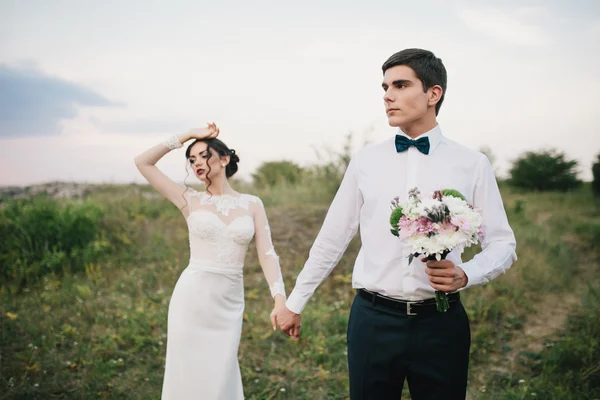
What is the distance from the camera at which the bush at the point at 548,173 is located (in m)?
19.9

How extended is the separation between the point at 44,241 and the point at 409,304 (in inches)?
365

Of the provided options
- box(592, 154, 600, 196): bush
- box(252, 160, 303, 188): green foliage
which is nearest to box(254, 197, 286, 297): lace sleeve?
box(252, 160, 303, 188): green foliage

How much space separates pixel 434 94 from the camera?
3.25 meters

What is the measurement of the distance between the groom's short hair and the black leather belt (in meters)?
1.30

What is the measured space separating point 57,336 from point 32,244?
3428mm

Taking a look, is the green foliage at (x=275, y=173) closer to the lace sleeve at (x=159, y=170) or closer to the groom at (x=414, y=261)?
the lace sleeve at (x=159, y=170)

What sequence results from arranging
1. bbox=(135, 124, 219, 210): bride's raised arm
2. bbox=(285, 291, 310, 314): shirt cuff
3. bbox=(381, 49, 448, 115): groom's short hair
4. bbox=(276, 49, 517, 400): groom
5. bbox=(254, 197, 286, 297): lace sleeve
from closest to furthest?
bbox=(276, 49, 517, 400): groom → bbox=(381, 49, 448, 115): groom's short hair → bbox=(285, 291, 310, 314): shirt cuff → bbox=(254, 197, 286, 297): lace sleeve → bbox=(135, 124, 219, 210): bride's raised arm

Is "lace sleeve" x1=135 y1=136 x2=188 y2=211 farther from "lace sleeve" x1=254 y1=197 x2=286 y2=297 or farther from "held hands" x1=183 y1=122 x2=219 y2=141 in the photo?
"lace sleeve" x1=254 y1=197 x2=286 y2=297

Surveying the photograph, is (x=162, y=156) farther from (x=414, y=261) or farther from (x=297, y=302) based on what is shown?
(x=414, y=261)

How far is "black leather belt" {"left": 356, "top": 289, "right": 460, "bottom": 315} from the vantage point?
119 inches

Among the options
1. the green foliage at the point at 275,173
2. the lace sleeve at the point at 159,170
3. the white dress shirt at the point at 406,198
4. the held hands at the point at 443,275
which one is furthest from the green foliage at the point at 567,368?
the green foliage at the point at 275,173

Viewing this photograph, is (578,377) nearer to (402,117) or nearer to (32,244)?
(402,117)

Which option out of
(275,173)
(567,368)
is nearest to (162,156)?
(567,368)

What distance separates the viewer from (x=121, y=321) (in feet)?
25.9
